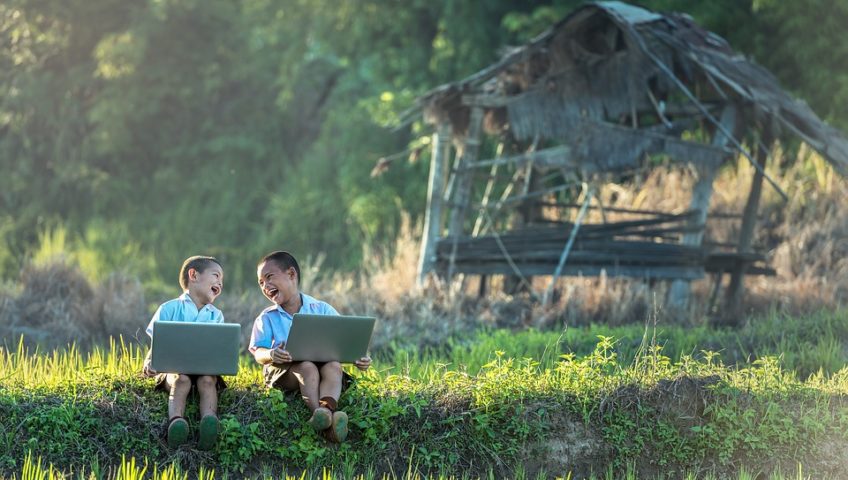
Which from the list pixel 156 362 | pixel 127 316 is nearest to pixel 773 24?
pixel 127 316

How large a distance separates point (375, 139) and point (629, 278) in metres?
10.5

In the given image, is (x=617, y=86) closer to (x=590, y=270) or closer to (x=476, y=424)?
(x=590, y=270)

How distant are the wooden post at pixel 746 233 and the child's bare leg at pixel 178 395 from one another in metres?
9.10

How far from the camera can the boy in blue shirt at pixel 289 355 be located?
7.34 meters

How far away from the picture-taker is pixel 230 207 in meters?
27.4

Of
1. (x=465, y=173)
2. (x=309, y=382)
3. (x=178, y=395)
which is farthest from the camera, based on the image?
(x=465, y=173)

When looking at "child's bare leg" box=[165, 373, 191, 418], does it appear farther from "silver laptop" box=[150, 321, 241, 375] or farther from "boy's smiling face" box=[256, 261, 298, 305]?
"boy's smiling face" box=[256, 261, 298, 305]

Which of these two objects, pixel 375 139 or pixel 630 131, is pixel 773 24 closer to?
pixel 630 131

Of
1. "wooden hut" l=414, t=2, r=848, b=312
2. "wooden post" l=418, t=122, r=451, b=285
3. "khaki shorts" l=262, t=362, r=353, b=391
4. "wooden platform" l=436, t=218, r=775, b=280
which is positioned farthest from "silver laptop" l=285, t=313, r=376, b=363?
"wooden post" l=418, t=122, r=451, b=285

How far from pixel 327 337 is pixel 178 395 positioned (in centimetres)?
85

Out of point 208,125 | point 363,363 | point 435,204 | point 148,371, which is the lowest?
point 148,371

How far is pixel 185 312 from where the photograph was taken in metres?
7.56

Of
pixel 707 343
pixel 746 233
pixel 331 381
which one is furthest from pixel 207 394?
pixel 746 233

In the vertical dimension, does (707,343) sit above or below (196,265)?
below
